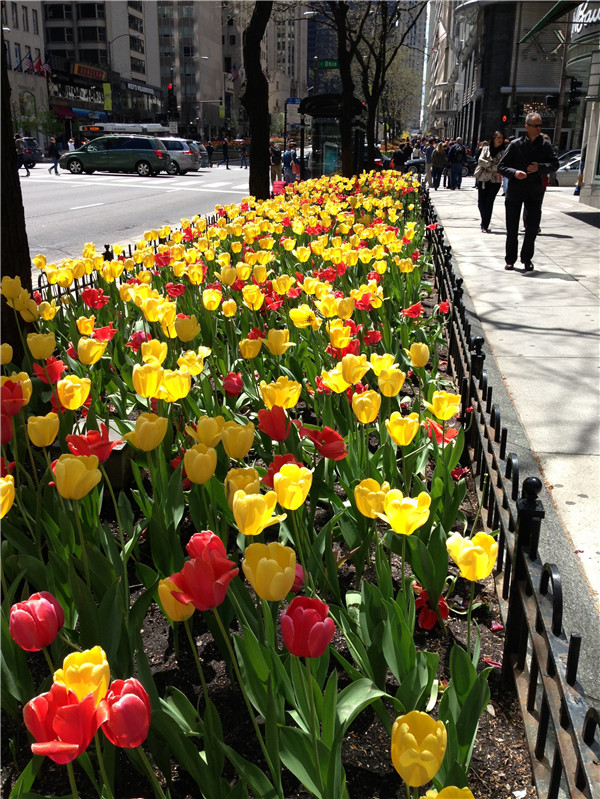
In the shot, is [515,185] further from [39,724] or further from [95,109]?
[95,109]

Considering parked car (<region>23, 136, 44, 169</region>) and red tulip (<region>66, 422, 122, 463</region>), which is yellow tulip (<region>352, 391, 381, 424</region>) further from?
parked car (<region>23, 136, 44, 169</region>)

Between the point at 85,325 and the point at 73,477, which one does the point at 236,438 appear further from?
the point at 85,325

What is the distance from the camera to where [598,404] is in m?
4.66

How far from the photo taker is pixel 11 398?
7.31ft

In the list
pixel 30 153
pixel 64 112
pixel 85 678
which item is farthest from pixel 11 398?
pixel 64 112

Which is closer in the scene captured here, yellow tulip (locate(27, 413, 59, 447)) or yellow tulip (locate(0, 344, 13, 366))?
yellow tulip (locate(27, 413, 59, 447))

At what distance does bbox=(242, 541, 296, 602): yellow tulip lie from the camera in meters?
1.31

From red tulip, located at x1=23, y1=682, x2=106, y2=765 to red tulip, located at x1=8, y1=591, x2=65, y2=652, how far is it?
0.29m

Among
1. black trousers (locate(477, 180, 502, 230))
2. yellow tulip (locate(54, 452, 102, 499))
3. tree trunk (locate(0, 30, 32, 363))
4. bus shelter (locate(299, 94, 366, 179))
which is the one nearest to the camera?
yellow tulip (locate(54, 452, 102, 499))

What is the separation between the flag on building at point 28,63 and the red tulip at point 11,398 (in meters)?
67.4

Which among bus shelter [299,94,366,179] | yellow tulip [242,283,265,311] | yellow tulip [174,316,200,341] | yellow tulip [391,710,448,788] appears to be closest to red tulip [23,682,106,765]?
yellow tulip [391,710,448,788]

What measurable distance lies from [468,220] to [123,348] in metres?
13.6

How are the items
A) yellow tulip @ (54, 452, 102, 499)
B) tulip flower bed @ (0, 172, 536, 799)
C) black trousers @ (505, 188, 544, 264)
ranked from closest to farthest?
tulip flower bed @ (0, 172, 536, 799), yellow tulip @ (54, 452, 102, 499), black trousers @ (505, 188, 544, 264)

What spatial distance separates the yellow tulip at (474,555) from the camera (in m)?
1.54
